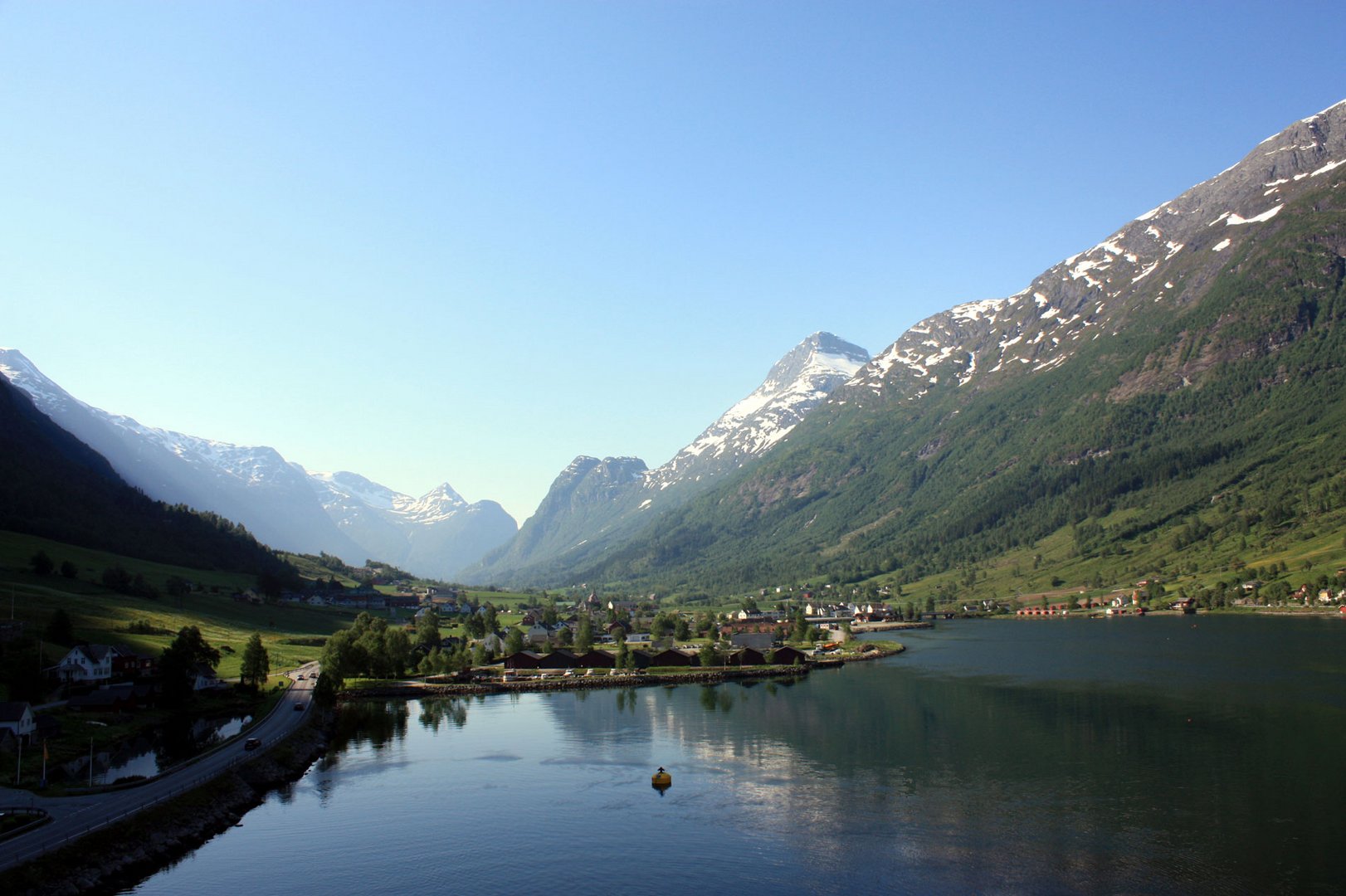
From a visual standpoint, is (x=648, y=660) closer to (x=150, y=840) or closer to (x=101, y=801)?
(x=101, y=801)

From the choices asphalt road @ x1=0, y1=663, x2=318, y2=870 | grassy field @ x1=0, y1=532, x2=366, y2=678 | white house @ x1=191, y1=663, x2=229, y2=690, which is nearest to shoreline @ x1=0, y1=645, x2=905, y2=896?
asphalt road @ x1=0, y1=663, x2=318, y2=870

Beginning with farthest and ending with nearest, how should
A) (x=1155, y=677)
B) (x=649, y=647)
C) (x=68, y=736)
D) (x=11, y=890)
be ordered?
(x=649, y=647) → (x=1155, y=677) → (x=68, y=736) → (x=11, y=890)

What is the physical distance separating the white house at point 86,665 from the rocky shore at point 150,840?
1401 inches

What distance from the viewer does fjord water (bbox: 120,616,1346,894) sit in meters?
46.6

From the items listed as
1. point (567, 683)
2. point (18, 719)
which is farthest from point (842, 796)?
point (567, 683)

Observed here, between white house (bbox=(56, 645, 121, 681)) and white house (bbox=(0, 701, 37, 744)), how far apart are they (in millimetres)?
27514

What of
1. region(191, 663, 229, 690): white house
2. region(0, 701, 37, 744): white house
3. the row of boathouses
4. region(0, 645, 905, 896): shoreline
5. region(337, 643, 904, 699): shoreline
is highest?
region(0, 701, 37, 744): white house

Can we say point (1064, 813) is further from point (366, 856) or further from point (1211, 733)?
point (366, 856)

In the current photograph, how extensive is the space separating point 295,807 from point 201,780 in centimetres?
622

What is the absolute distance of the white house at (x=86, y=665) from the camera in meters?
90.6

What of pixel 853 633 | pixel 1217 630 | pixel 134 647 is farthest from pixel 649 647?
pixel 1217 630

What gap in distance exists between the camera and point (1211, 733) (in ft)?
239

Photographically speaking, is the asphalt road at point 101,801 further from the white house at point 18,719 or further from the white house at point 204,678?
the white house at point 204,678

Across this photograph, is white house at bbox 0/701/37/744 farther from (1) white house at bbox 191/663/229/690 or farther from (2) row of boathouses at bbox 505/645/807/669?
(2) row of boathouses at bbox 505/645/807/669
